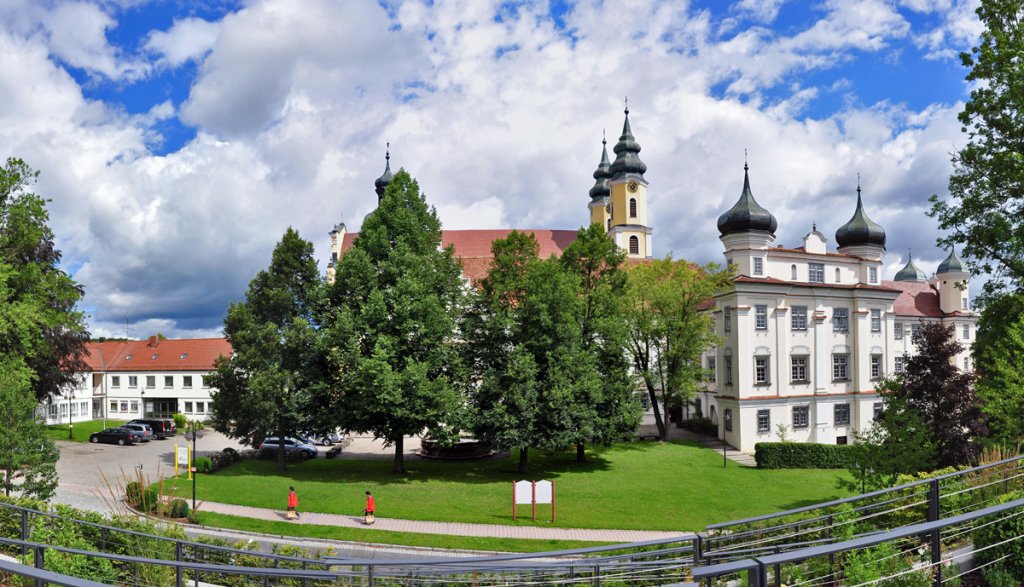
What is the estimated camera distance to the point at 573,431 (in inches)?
1156

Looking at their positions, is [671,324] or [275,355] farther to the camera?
[671,324]

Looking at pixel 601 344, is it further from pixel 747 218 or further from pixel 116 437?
pixel 116 437

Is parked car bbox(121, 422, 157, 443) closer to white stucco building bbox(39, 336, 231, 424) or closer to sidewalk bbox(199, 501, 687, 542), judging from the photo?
white stucco building bbox(39, 336, 231, 424)

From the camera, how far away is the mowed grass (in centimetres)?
2342

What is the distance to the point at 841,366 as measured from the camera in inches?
1764

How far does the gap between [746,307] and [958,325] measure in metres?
33.1

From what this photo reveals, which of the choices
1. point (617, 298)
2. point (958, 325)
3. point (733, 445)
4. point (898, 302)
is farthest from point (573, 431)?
point (958, 325)

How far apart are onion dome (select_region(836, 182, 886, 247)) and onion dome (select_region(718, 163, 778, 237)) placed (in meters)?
7.91

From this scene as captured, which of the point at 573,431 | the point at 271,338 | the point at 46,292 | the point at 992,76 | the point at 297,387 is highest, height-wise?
the point at 992,76

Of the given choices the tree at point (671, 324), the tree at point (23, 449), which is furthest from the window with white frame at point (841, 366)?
the tree at point (23, 449)

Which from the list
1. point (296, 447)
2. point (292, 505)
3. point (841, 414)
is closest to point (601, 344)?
point (292, 505)

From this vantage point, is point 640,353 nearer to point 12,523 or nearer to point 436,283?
point 436,283

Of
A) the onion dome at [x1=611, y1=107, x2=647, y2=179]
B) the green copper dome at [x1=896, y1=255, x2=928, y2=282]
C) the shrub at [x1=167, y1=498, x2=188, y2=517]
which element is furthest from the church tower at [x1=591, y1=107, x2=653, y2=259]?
the shrub at [x1=167, y1=498, x2=188, y2=517]

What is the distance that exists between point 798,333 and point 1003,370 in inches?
1101
